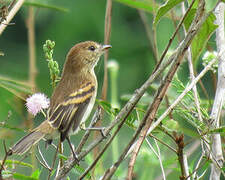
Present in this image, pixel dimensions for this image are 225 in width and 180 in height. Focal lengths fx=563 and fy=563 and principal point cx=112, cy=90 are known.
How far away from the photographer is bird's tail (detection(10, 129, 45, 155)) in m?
3.31

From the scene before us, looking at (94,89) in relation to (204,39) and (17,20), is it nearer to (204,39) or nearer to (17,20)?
(204,39)

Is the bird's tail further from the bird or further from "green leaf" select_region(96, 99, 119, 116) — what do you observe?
"green leaf" select_region(96, 99, 119, 116)

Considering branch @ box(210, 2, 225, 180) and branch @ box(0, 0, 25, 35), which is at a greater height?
branch @ box(0, 0, 25, 35)

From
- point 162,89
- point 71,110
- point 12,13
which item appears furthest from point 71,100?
point 162,89

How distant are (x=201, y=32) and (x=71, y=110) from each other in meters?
1.51

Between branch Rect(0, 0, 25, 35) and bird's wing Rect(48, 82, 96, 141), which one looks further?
bird's wing Rect(48, 82, 96, 141)

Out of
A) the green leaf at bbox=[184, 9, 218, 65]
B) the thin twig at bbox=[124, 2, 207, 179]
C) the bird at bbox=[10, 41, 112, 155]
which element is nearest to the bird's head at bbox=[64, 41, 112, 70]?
the bird at bbox=[10, 41, 112, 155]

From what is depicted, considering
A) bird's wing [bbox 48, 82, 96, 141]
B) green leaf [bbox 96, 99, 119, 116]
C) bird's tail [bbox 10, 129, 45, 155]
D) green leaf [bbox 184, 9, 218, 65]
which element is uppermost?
green leaf [bbox 184, 9, 218, 65]

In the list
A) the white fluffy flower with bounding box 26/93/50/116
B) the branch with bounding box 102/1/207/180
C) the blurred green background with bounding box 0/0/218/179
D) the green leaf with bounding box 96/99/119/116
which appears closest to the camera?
the branch with bounding box 102/1/207/180

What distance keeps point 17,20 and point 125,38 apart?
1.84 meters

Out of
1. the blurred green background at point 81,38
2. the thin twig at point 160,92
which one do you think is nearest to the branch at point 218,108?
the thin twig at point 160,92

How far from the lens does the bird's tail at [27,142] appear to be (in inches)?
130

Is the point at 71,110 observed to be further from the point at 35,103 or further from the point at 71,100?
the point at 35,103

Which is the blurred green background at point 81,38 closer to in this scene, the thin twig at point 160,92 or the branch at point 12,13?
the branch at point 12,13
